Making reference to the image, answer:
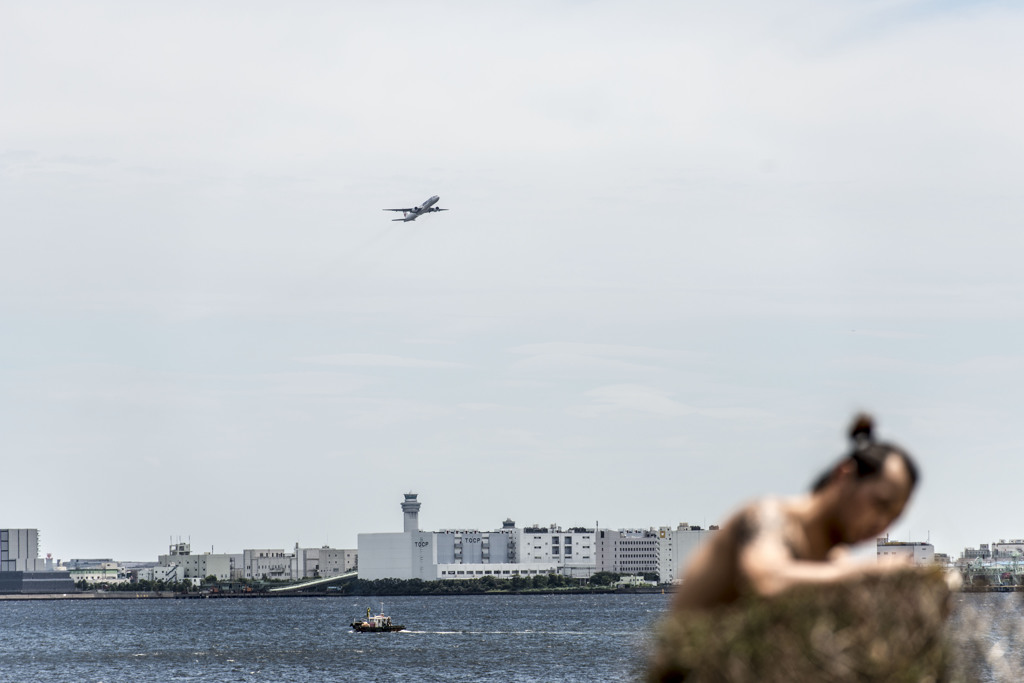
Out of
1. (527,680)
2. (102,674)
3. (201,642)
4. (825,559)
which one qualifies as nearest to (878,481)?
(825,559)

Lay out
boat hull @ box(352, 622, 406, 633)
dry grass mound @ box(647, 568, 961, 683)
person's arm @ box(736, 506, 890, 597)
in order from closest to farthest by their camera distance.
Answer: person's arm @ box(736, 506, 890, 597), dry grass mound @ box(647, 568, 961, 683), boat hull @ box(352, 622, 406, 633)

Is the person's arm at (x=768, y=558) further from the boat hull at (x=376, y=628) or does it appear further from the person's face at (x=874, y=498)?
the boat hull at (x=376, y=628)

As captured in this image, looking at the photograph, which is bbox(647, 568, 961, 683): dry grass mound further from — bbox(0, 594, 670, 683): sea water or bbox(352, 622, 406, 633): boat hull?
bbox(352, 622, 406, 633): boat hull

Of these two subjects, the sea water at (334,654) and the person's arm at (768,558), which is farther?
the sea water at (334,654)

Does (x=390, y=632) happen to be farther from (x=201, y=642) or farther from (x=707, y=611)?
(x=707, y=611)

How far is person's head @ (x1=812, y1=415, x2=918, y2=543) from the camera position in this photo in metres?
3.96

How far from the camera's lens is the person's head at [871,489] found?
3959 millimetres

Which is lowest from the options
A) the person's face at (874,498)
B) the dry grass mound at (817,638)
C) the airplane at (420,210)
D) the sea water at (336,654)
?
the sea water at (336,654)

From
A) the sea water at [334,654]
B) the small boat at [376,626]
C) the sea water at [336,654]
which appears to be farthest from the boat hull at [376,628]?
the sea water at [336,654]

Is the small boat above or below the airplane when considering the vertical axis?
below

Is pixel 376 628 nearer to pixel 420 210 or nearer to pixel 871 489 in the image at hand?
pixel 420 210

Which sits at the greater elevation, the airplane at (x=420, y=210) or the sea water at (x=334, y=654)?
the airplane at (x=420, y=210)

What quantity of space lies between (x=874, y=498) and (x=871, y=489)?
0.08ft

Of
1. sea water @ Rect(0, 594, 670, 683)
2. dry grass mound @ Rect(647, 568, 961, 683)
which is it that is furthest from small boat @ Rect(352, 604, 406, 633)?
dry grass mound @ Rect(647, 568, 961, 683)
